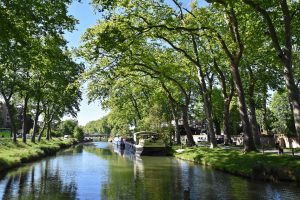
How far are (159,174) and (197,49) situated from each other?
75.9 ft

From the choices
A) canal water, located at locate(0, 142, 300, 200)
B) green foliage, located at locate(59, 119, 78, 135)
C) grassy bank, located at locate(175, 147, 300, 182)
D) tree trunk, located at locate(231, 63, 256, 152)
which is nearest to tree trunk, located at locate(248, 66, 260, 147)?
grassy bank, located at locate(175, 147, 300, 182)

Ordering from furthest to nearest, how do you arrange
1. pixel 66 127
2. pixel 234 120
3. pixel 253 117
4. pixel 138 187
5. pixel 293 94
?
pixel 66 127
pixel 234 120
pixel 253 117
pixel 293 94
pixel 138 187

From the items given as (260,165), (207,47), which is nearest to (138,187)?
(260,165)

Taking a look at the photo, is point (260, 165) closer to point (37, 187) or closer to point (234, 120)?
point (37, 187)

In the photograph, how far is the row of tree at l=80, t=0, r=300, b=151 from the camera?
2783 centimetres

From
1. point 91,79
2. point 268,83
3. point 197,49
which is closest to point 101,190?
point 91,79

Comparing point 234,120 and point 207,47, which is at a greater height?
point 207,47

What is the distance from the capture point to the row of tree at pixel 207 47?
91.3 feet

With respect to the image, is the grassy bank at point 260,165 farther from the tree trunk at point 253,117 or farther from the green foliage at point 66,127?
the green foliage at point 66,127

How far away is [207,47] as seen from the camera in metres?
45.0

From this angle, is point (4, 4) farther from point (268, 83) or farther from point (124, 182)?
point (268, 83)

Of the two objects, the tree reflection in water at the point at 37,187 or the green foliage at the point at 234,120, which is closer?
the tree reflection in water at the point at 37,187

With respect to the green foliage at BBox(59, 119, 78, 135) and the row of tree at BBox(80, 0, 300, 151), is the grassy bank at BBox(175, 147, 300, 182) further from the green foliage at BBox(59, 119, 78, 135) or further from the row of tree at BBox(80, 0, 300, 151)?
the green foliage at BBox(59, 119, 78, 135)

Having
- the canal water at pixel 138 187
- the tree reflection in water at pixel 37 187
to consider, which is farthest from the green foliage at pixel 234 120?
the tree reflection in water at pixel 37 187
